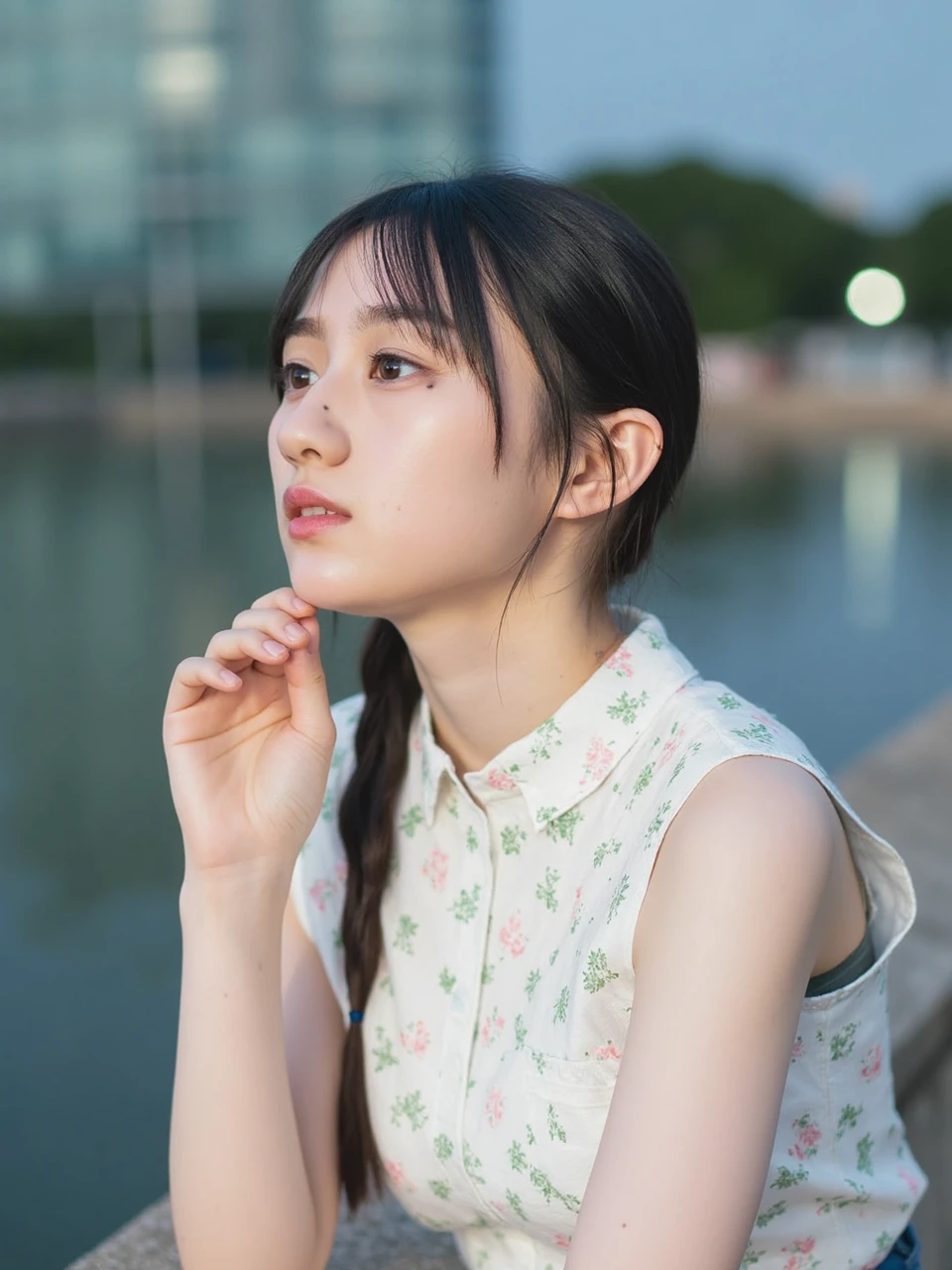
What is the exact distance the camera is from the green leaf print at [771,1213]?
114 cm

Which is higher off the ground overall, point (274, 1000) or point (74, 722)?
point (274, 1000)

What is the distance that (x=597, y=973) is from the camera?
3.50 ft

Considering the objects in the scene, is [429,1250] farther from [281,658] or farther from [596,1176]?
[281,658]

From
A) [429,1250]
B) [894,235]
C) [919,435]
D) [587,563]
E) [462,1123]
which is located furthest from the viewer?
[894,235]

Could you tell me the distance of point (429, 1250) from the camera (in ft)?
4.74

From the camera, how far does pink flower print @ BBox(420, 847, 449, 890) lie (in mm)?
1291

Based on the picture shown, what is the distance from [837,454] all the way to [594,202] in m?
17.7

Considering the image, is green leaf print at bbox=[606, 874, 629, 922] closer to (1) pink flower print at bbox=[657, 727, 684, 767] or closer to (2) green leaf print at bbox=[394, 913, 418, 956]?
(1) pink flower print at bbox=[657, 727, 684, 767]

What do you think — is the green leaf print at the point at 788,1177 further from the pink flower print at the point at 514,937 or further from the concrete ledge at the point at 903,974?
the concrete ledge at the point at 903,974

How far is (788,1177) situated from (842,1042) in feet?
0.38

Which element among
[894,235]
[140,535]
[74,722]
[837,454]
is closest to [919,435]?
[837,454]

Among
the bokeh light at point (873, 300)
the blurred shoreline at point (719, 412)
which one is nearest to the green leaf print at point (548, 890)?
the bokeh light at point (873, 300)

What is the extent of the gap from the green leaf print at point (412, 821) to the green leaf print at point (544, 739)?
6.8 inches

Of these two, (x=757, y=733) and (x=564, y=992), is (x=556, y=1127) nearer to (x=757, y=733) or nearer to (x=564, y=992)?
(x=564, y=992)
